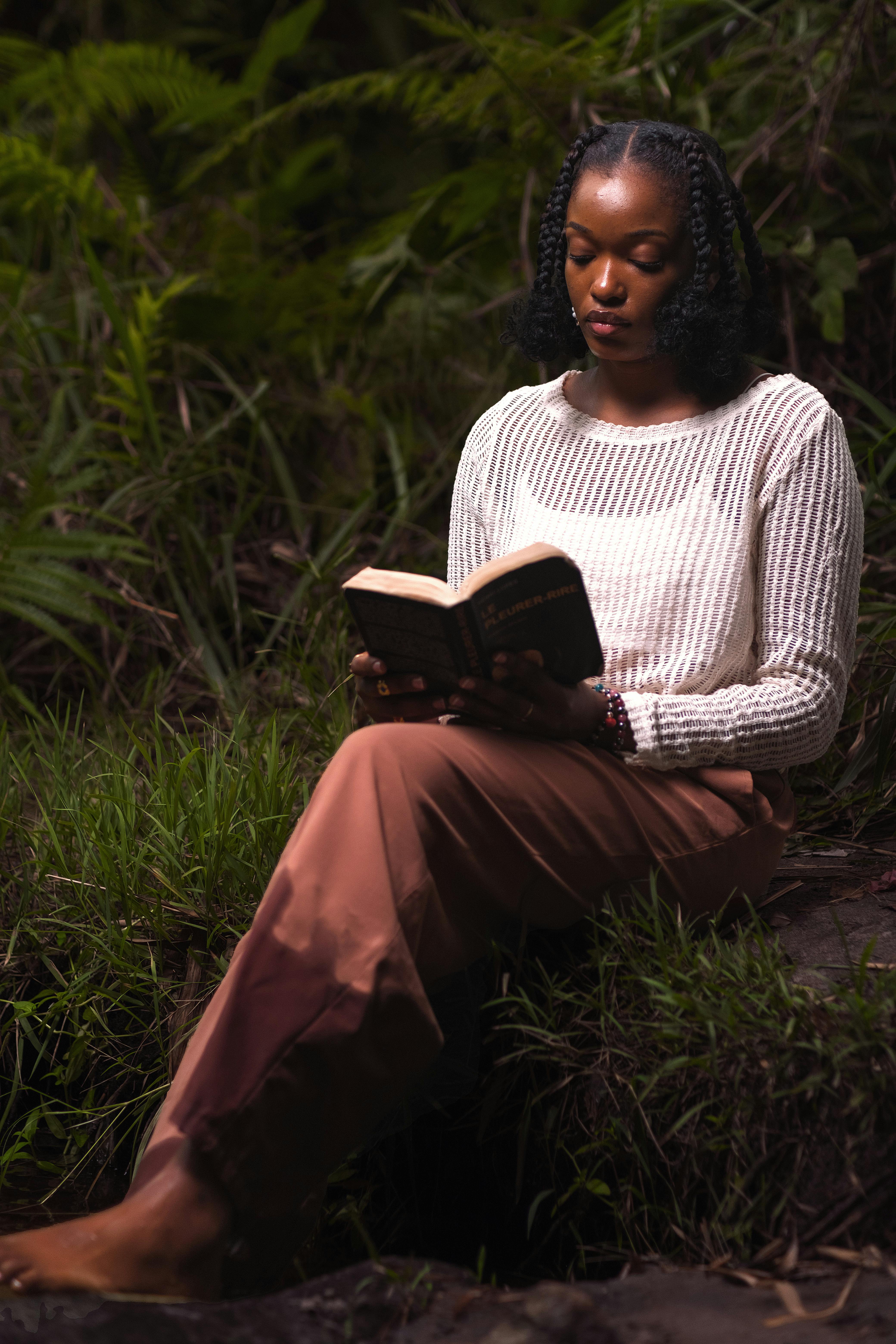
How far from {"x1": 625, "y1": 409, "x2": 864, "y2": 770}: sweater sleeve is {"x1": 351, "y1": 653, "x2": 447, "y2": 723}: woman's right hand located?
0.30 meters

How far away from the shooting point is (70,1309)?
1346 mm

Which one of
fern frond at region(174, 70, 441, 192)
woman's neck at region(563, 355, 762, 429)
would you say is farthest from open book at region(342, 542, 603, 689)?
fern frond at region(174, 70, 441, 192)

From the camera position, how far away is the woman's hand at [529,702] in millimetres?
1680

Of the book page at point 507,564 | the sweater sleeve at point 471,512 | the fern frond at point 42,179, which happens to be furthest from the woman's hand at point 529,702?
the fern frond at point 42,179

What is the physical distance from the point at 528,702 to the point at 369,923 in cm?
39

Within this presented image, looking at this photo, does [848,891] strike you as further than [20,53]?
No

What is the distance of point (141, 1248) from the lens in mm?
1436

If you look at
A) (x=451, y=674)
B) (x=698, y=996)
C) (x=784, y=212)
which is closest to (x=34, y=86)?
(x=784, y=212)

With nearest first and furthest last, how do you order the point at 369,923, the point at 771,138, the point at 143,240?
1. the point at 369,923
2. the point at 771,138
3. the point at 143,240

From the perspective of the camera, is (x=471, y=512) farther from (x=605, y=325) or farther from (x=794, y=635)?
(x=794, y=635)

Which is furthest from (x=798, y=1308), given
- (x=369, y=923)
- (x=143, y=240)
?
(x=143, y=240)

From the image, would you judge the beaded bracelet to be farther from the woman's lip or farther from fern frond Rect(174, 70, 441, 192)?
fern frond Rect(174, 70, 441, 192)

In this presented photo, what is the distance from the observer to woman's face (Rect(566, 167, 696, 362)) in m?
1.98

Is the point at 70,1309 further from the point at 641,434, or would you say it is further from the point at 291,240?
the point at 291,240
